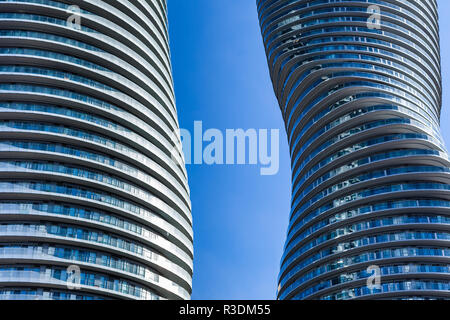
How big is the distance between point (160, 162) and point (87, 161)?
50.2 ft

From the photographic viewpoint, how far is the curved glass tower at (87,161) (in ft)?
278

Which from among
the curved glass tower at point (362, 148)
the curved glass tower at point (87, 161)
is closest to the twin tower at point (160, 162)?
the curved glass tower at point (87, 161)

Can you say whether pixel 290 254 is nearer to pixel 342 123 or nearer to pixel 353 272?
pixel 353 272

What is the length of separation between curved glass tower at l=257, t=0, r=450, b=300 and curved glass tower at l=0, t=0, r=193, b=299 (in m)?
28.0

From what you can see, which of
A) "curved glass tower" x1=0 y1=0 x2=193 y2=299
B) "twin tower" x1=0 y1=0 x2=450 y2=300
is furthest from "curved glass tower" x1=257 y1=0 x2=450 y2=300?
"curved glass tower" x1=0 y1=0 x2=193 y2=299

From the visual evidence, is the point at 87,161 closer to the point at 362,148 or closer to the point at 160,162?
the point at 160,162

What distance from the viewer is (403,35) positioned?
474ft

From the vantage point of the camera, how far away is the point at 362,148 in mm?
119812

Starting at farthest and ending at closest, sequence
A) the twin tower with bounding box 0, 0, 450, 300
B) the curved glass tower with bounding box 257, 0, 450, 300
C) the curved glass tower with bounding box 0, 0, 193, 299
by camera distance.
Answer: the curved glass tower with bounding box 257, 0, 450, 300 < the twin tower with bounding box 0, 0, 450, 300 < the curved glass tower with bounding box 0, 0, 193, 299

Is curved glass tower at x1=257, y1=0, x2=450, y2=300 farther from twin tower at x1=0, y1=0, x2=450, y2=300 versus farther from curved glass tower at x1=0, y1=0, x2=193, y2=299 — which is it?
curved glass tower at x1=0, y1=0, x2=193, y2=299

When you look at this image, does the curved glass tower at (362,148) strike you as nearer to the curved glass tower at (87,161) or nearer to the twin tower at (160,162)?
the twin tower at (160,162)

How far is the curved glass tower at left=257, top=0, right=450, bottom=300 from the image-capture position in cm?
10588
